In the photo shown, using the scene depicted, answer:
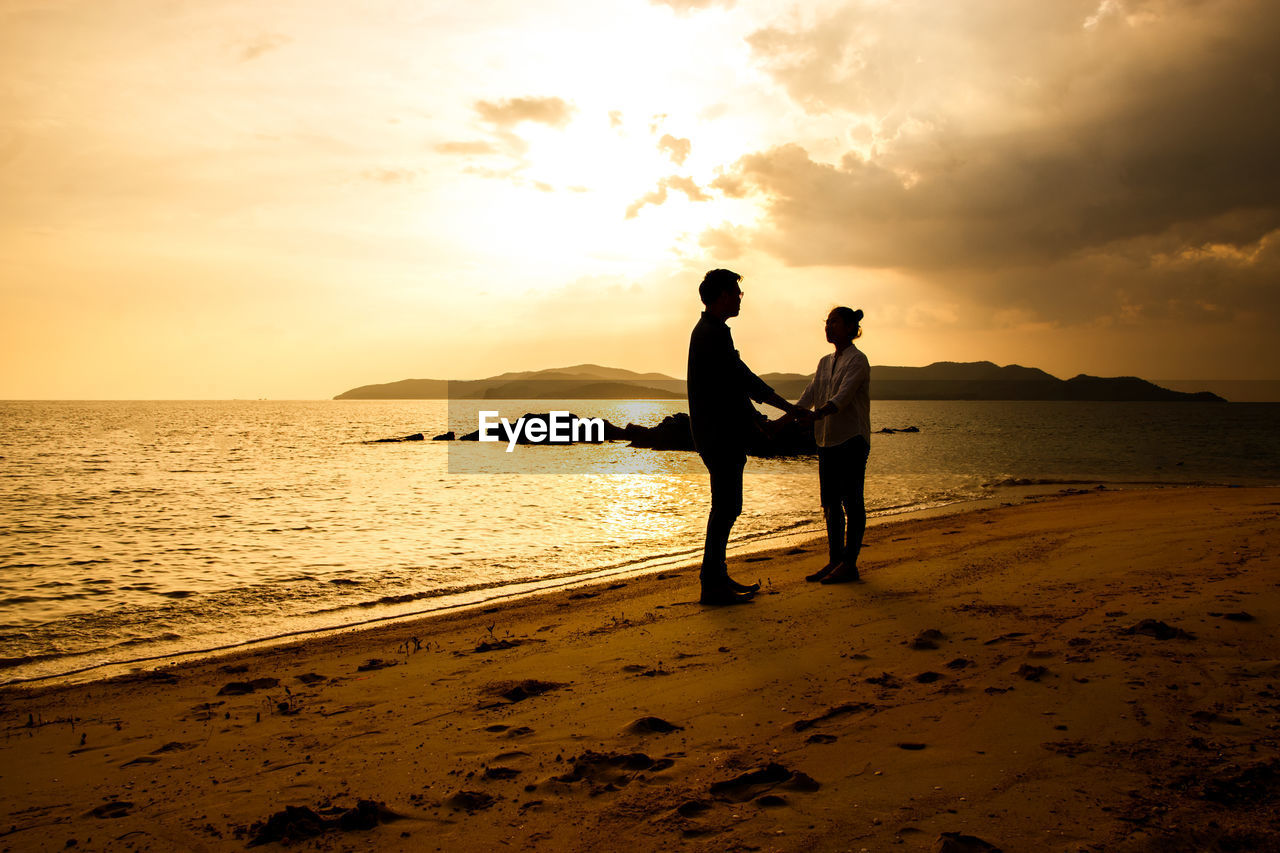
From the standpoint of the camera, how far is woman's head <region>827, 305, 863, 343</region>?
268 inches

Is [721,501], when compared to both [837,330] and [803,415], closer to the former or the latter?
[803,415]

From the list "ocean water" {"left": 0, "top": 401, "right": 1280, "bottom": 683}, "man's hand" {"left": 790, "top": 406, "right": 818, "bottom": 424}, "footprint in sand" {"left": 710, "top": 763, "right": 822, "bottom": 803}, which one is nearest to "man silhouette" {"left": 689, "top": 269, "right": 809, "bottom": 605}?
"man's hand" {"left": 790, "top": 406, "right": 818, "bottom": 424}

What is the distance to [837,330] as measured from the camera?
22.3 ft

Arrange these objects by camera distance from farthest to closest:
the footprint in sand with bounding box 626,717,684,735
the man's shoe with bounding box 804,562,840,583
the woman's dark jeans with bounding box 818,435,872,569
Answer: the man's shoe with bounding box 804,562,840,583, the woman's dark jeans with bounding box 818,435,872,569, the footprint in sand with bounding box 626,717,684,735

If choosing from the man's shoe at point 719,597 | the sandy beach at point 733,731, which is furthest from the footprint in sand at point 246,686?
the man's shoe at point 719,597

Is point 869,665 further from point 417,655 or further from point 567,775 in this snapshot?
point 417,655

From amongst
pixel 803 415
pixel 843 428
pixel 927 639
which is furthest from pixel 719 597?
pixel 927 639

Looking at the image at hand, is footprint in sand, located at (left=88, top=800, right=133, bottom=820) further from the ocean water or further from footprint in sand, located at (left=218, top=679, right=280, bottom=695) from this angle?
the ocean water

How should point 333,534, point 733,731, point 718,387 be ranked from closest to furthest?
point 733,731
point 718,387
point 333,534

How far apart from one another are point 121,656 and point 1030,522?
11719 millimetres

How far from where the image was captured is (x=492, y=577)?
10.0 meters

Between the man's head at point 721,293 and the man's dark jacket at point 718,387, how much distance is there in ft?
0.29

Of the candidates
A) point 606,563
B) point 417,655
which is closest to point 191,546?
point 606,563

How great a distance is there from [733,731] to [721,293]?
147 inches
